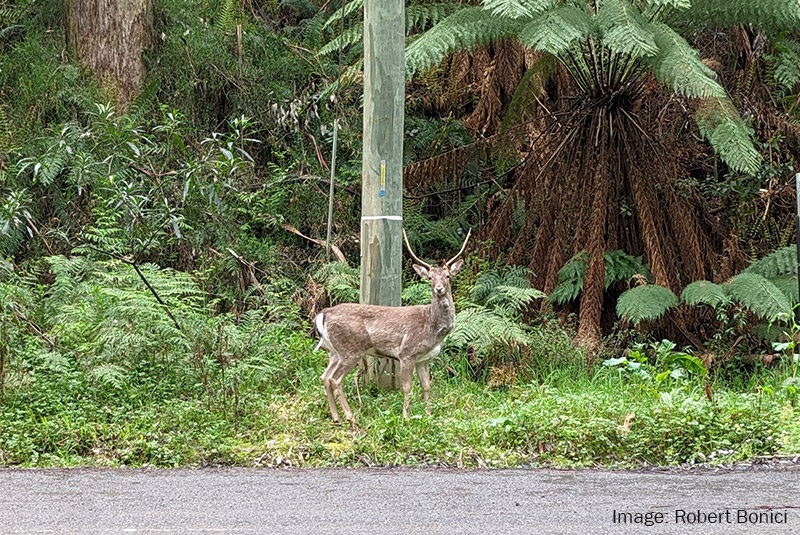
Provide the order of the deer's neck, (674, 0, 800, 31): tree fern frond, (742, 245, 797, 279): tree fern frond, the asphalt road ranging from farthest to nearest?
(742, 245, 797, 279): tree fern frond < (674, 0, 800, 31): tree fern frond < the deer's neck < the asphalt road

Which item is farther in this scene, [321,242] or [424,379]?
[321,242]

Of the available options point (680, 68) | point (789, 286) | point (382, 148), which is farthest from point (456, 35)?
point (789, 286)

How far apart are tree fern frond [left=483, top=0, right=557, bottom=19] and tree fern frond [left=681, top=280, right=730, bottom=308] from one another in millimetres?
2894

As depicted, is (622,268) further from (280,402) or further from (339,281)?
(280,402)

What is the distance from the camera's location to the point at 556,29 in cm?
922

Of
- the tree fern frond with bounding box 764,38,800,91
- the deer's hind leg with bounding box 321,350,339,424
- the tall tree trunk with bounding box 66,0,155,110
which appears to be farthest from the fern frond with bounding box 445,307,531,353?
the tall tree trunk with bounding box 66,0,155,110

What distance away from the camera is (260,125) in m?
14.1

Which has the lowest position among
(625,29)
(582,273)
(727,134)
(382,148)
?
(582,273)

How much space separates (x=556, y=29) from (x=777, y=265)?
322 cm

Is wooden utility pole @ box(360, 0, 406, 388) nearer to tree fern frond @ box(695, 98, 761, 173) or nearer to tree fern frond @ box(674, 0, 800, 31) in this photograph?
tree fern frond @ box(695, 98, 761, 173)

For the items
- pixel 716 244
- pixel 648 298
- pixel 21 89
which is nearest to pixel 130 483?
pixel 648 298

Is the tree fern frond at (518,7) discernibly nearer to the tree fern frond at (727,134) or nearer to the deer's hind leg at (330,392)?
the tree fern frond at (727,134)

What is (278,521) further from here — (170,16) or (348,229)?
(170,16)

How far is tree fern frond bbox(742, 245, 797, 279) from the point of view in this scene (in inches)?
400
